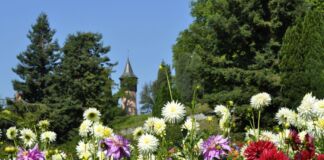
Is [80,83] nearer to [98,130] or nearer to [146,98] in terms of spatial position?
[98,130]

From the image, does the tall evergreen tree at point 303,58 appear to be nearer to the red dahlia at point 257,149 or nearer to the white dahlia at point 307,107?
the white dahlia at point 307,107

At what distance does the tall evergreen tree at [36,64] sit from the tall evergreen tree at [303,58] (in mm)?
22142

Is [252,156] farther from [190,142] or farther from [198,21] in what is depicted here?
[198,21]

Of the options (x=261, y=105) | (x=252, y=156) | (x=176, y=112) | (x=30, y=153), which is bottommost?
(x=252, y=156)

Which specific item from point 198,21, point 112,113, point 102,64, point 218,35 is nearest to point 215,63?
point 218,35

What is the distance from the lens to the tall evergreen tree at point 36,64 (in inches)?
1522

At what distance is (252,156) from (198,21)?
38.0m

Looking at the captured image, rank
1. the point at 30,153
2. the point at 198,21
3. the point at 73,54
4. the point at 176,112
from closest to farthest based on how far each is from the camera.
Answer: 1. the point at 30,153
2. the point at 176,112
3. the point at 73,54
4. the point at 198,21

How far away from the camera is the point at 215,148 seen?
233cm

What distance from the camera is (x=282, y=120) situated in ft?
12.8

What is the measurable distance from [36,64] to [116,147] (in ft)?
124

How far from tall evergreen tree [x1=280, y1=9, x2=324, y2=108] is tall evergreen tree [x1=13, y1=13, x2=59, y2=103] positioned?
22142 millimetres

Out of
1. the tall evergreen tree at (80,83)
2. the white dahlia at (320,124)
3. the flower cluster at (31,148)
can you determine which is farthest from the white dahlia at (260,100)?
the tall evergreen tree at (80,83)

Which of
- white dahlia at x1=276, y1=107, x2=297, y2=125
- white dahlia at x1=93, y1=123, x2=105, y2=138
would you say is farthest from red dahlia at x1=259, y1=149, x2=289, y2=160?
white dahlia at x1=276, y1=107, x2=297, y2=125
